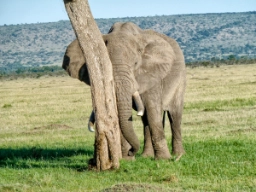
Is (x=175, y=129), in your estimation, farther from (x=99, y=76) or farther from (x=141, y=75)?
(x=99, y=76)

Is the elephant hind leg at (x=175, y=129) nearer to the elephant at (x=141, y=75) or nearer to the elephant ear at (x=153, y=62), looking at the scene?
the elephant at (x=141, y=75)

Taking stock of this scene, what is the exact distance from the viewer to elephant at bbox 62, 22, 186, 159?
11.0m

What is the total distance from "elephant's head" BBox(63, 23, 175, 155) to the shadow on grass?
3.78ft

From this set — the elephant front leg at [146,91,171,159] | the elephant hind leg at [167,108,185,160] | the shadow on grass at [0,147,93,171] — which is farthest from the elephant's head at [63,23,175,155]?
the elephant hind leg at [167,108,185,160]

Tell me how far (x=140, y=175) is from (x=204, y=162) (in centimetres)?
131

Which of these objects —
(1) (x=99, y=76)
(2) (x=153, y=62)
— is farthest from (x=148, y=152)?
(1) (x=99, y=76)

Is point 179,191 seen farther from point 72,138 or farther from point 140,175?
point 72,138

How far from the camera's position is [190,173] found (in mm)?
10594

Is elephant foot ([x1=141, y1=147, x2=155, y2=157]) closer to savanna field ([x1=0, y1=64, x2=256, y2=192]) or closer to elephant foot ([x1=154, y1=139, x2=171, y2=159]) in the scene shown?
savanna field ([x1=0, y1=64, x2=256, y2=192])

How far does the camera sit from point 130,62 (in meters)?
11.3

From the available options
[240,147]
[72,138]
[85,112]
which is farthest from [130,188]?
[85,112]

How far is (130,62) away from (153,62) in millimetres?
1082

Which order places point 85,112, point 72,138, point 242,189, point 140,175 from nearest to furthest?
1. point 242,189
2. point 140,175
3. point 72,138
4. point 85,112

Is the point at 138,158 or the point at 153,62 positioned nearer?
the point at 153,62
